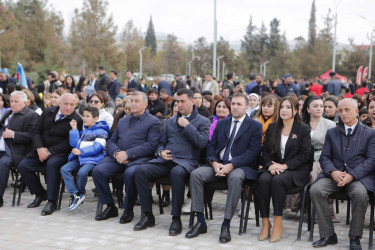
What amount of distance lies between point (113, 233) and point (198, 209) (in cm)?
111

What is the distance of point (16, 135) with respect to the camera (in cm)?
750

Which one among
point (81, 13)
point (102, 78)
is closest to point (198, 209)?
point (102, 78)

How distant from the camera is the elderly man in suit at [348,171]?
5.21m

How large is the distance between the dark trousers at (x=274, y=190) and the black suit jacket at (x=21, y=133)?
3.98 metres

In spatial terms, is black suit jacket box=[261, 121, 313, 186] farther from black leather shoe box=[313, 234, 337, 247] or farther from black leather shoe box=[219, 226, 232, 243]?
black leather shoe box=[219, 226, 232, 243]

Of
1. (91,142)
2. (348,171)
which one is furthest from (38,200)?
(348,171)

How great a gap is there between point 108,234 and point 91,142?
1679mm

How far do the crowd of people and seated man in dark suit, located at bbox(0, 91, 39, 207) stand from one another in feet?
0.05

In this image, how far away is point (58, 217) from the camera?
6586 mm

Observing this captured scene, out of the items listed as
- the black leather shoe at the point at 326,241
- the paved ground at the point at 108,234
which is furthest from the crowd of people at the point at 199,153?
the paved ground at the point at 108,234

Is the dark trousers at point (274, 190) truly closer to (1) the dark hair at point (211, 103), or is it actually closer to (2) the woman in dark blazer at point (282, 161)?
(2) the woman in dark blazer at point (282, 161)

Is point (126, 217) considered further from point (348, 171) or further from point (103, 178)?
point (348, 171)

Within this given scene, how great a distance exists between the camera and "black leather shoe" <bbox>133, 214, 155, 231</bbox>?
19.5 ft

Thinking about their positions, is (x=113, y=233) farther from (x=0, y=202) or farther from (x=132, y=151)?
(x=0, y=202)
